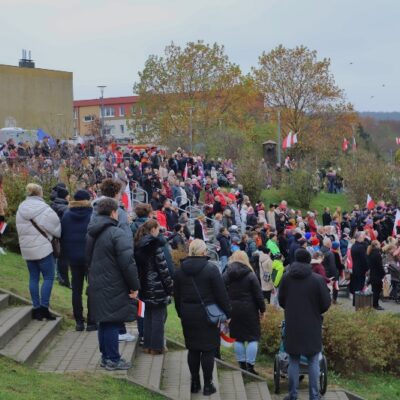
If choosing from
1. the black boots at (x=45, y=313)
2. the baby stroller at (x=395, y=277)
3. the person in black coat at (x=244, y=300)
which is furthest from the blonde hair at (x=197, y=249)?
the baby stroller at (x=395, y=277)

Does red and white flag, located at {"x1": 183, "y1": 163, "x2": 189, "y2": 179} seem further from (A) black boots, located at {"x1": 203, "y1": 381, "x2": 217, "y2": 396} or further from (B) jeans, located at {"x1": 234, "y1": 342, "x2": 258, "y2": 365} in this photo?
(A) black boots, located at {"x1": 203, "y1": 381, "x2": 217, "y2": 396}

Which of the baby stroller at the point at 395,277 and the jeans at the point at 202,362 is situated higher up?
the jeans at the point at 202,362

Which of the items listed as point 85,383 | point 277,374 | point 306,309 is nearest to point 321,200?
point 277,374

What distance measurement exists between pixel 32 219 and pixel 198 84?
51950mm

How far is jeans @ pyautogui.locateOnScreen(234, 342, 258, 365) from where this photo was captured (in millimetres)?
10062

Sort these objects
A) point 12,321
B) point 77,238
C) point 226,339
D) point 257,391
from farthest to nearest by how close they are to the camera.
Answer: point 226,339
point 77,238
point 257,391
point 12,321

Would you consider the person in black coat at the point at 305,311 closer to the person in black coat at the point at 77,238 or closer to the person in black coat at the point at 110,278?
the person in black coat at the point at 110,278

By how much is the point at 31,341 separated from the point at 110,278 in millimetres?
1594

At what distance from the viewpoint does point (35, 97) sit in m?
58.5

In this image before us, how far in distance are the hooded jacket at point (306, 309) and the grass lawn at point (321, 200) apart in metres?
29.6

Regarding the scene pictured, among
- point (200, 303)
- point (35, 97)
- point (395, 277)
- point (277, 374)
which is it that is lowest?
point (395, 277)

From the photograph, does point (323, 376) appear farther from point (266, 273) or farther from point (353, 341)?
point (266, 273)

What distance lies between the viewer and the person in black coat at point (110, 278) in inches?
318

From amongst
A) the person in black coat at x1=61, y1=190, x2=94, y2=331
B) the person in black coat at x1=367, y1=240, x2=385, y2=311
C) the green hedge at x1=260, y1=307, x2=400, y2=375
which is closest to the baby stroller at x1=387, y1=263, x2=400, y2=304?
the person in black coat at x1=367, y1=240, x2=385, y2=311
